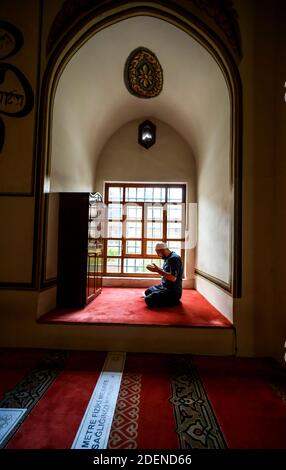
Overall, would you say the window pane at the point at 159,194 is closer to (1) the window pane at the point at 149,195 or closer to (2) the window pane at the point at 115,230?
(1) the window pane at the point at 149,195

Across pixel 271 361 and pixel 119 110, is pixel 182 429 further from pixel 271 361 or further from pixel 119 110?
pixel 119 110

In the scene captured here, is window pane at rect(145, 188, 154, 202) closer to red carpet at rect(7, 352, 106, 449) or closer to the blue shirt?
the blue shirt

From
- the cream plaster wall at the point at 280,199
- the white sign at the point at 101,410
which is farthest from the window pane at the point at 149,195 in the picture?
the white sign at the point at 101,410

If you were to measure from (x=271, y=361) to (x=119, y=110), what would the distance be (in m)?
4.80

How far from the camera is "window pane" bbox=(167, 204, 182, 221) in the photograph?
5.38m

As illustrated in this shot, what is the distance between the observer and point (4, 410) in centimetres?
176

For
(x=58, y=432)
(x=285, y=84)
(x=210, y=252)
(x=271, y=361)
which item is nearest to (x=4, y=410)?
(x=58, y=432)

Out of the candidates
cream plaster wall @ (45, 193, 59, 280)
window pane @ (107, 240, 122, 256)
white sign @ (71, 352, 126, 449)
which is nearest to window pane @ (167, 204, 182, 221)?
window pane @ (107, 240, 122, 256)

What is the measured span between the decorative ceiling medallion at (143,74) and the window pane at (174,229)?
2.56 meters

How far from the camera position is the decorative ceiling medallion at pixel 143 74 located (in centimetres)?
386

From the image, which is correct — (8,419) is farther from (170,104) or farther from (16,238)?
(170,104)

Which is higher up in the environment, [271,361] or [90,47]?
[90,47]

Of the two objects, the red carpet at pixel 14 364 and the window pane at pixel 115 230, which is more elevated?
the window pane at pixel 115 230

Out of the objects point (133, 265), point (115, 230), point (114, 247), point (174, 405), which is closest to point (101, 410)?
point (174, 405)
